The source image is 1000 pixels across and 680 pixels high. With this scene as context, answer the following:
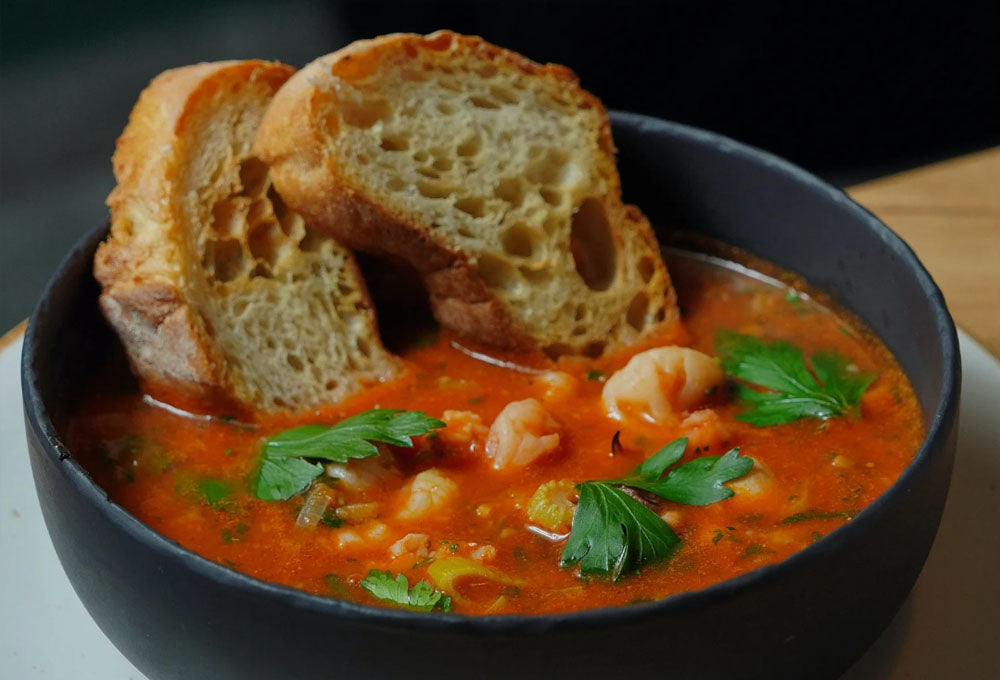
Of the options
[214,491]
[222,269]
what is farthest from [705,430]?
[222,269]

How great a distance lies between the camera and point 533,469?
232cm

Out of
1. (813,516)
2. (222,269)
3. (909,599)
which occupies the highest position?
(222,269)

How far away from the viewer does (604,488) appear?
Answer: 209 centimetres

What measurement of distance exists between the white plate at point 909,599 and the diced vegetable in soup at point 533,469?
0.44 feet

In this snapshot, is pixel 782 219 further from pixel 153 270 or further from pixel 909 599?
pixel 153 270

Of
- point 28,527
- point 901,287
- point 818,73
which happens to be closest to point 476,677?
point 28,527

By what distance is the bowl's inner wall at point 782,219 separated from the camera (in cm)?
251

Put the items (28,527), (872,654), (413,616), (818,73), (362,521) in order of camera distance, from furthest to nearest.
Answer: (818,73), (28,527), (362,521), (872,654), (413,616)

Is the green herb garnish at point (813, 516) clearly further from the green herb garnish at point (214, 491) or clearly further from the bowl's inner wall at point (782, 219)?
→ the green herb garnish at point (214, 491)

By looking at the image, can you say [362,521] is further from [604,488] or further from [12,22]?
[12,22]

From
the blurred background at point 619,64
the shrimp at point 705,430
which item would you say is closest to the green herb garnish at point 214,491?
the shrimp at point 705,430

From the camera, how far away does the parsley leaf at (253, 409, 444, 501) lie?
2.24 m

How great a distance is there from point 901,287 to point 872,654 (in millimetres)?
759

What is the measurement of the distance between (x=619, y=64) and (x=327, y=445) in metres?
3.18
